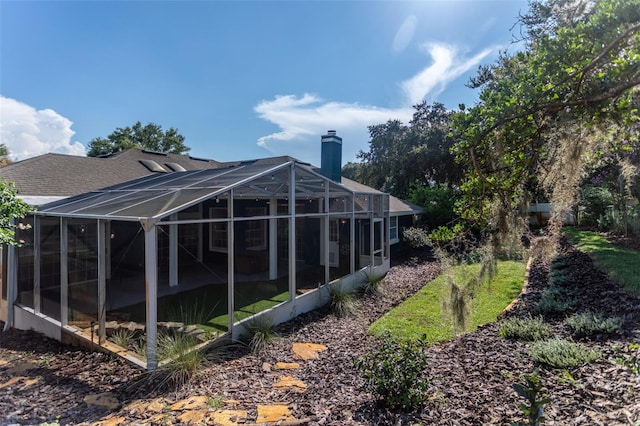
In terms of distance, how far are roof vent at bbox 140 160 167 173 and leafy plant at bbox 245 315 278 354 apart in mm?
8091

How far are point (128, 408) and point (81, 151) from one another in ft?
107

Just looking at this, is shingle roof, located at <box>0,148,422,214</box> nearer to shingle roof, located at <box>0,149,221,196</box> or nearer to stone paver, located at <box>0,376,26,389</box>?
shingle roof, located at <box>0,149,221,196</box>

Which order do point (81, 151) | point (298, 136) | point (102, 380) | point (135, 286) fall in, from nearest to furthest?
point (102, 380) → point (135, 286) → point (298, 136) → point (81, 151)

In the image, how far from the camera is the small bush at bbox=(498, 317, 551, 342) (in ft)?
14.1

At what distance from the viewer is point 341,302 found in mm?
7789

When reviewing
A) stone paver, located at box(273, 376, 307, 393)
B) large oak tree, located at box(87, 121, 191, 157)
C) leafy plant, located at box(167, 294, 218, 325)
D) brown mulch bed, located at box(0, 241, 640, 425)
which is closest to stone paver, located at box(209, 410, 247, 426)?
brown mulch bed, located at box(0, 241, 640, 425)

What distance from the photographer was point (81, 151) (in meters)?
29.4

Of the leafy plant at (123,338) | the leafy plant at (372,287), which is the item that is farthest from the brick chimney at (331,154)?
the leafy plant at (123,338)

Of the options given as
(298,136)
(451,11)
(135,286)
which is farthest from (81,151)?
(451,11)

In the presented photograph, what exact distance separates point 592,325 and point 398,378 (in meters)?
2.84

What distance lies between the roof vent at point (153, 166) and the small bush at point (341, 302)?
25.4 feet

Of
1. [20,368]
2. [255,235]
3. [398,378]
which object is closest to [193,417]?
[398,378]

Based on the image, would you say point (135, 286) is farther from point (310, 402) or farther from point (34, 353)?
point (310, 402)

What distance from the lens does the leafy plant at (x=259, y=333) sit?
17.8 feet
